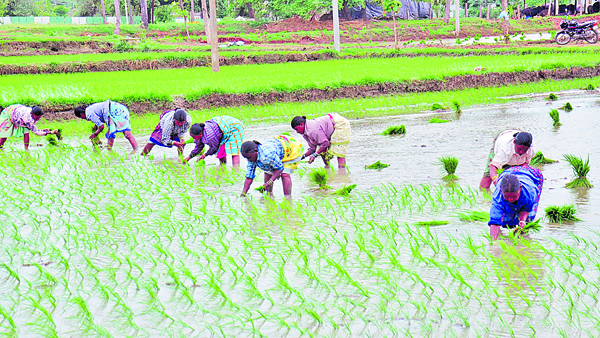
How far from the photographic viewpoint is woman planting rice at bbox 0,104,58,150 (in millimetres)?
8555

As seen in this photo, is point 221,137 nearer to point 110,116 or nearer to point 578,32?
point 110,116

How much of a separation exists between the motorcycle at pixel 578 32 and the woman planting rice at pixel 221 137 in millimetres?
21953

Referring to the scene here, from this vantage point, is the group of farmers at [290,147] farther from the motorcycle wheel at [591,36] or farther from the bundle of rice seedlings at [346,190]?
the motorcycle wheel at [591,36]

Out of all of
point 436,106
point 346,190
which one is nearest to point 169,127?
point 346,190

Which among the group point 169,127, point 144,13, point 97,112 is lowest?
point 169,127

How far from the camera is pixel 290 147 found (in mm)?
5793

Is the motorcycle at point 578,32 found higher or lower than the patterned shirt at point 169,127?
higher

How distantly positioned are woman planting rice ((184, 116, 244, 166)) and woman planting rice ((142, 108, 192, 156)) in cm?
51

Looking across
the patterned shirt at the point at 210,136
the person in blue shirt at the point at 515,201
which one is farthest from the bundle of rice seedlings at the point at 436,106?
the person in blue shirt at the point at 515,201

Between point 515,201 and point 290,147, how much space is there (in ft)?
7.76

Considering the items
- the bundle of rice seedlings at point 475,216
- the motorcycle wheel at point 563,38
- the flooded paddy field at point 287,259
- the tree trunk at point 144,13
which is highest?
the tree trunk at point 144,13

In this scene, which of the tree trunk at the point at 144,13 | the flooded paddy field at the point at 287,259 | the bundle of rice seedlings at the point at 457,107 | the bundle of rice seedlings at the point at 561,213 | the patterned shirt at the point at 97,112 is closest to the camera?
the flooded paddy field at the point at 287,259

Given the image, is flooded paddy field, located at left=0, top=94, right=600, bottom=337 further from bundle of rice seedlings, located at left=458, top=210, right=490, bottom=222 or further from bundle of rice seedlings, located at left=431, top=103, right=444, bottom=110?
bundle of rice seedlings, located at left=431, top=103, right=444, bottom=110

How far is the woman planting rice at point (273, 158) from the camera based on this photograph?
5.47 meters
